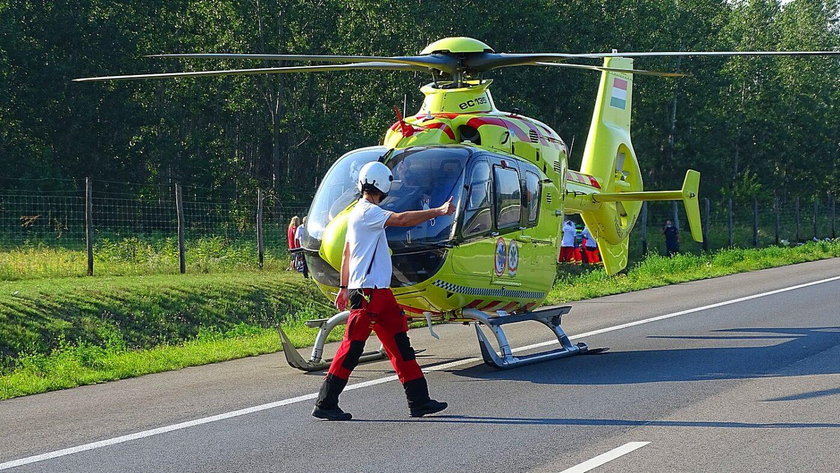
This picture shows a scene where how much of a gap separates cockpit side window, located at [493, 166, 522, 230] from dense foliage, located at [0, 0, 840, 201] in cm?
2694

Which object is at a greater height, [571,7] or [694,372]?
[571,7]

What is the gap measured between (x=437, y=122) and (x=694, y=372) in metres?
3.92

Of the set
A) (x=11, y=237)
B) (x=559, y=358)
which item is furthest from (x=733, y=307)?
(x=11, y=237)

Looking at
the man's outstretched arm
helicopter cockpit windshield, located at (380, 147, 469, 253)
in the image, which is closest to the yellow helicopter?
helicopter cockpit windshield, located at (380, 147, 469, 253)

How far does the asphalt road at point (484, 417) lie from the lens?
22.0 feet

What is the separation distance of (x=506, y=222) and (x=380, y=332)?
3088 millimetres

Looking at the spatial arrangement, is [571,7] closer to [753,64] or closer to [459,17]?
[459,17]

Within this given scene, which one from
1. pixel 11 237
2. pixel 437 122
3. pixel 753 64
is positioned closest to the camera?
pixel 437 122

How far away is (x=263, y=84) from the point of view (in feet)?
155

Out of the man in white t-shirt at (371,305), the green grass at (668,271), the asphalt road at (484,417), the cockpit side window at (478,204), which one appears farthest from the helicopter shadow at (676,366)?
the green grass at (668,271)

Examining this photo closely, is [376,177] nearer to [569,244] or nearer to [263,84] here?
[569,244]

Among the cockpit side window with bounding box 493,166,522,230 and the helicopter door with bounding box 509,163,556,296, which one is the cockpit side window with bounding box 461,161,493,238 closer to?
the cockpit side window with bounding box 493,166,522,230

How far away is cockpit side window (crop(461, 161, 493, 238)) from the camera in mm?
10266

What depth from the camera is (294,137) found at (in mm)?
50562
